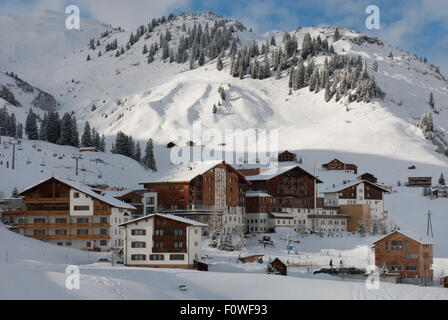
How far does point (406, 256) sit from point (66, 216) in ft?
122

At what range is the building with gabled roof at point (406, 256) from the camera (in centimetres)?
6675

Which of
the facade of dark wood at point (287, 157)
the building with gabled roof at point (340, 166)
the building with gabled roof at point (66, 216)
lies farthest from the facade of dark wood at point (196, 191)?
the building with gabled roof at point (340, 166)

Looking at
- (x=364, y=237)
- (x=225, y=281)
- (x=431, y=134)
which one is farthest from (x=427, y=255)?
(x=431, y=134)

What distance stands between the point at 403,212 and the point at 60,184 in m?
60.2

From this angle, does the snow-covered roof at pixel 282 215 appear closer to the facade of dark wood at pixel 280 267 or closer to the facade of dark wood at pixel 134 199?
the facade of dark wood at pixel 134 199

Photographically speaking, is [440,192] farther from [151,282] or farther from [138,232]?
[151,282]

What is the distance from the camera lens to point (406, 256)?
67.6m

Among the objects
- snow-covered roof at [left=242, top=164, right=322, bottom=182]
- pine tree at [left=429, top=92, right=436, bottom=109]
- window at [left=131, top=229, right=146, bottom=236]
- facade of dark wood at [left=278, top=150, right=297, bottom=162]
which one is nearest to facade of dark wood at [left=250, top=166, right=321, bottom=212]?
snow-covered roof at [left=242, top=164, right=322, bottom=182]

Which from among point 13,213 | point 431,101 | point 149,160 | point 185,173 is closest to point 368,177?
point 185,173

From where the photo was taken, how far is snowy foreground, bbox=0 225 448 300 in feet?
133

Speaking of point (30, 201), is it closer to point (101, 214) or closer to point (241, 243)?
point (101, 214)

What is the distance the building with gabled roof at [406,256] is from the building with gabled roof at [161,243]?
19.5 metres

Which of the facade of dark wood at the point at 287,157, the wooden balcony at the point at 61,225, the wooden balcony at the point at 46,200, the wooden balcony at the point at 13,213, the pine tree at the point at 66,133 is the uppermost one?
the pine tree at the point at 66,133
